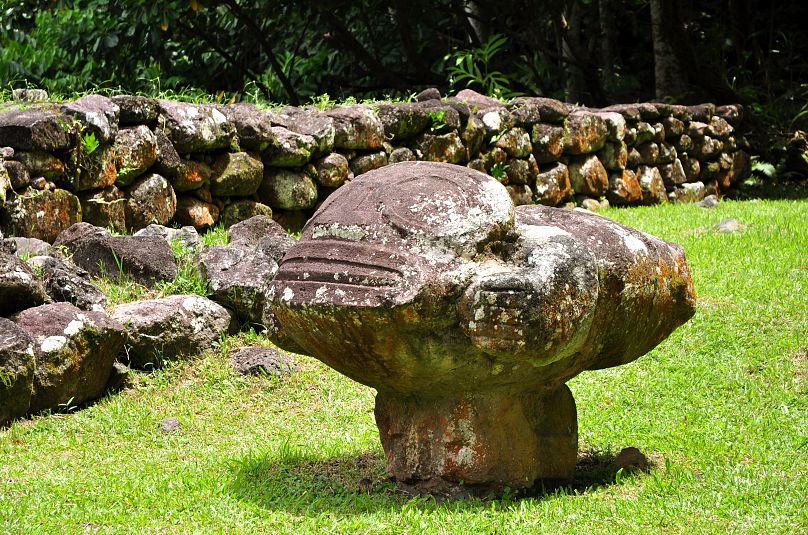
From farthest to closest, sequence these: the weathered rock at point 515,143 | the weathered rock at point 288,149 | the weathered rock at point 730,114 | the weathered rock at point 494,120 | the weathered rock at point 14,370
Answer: the weathered rock at point 730,114, the weathered rock at point 515,143, the weathered rock at point 494,120, the weathered rock at point 288,149, the weathered rock at point 14,370

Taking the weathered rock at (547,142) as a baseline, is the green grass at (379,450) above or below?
below

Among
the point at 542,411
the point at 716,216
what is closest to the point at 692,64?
the point at 716,216

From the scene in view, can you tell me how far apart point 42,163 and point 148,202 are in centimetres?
95

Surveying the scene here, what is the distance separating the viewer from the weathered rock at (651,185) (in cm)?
1215

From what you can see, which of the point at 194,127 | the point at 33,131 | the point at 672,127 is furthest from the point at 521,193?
the point at 33,131

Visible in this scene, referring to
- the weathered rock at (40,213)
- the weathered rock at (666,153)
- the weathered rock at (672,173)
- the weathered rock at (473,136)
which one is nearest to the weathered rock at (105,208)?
the weathered rock at (40,213)

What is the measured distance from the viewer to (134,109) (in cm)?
740

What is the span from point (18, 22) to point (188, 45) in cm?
274

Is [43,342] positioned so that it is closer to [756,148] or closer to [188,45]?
[188,45]

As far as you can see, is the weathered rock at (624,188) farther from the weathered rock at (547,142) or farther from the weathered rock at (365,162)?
the weathered rock at (365,162)

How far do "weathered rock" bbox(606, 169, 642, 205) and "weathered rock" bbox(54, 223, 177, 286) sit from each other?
252 inches

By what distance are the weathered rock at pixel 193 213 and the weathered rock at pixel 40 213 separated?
39.7 inches

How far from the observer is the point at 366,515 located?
4.00 meters

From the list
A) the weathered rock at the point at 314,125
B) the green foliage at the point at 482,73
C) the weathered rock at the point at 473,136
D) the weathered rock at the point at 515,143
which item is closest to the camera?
the weathered rock at the point at 314,125
